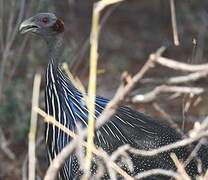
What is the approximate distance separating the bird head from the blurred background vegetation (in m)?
0.80

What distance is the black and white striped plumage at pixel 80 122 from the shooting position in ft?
13.2

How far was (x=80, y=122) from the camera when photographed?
4020 mm

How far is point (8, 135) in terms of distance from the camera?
19.1ft

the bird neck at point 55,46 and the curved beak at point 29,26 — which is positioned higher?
the curved beak at point 29,26

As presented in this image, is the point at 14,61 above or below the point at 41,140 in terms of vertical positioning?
above

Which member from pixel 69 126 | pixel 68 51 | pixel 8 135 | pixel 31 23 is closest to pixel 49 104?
pixel 69 126

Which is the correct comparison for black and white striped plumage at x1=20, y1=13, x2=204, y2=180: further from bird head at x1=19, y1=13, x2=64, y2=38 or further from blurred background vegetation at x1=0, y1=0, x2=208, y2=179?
blurred background vegetation at x1=0, y1=0, x2=208, y2=179

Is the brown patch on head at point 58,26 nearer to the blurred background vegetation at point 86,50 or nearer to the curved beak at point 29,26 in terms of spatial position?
the curved beak at point 29,26

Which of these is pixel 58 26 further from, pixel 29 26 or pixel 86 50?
pixel 86 50

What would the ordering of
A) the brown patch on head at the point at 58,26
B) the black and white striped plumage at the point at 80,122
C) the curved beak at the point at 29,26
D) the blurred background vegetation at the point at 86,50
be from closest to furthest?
the black and white striped plumage at the point at 80,122
the curved beak at the point at 29,26
the brown patch on head at the point at 58,26
the blurred background vegetation at the point at 86,50

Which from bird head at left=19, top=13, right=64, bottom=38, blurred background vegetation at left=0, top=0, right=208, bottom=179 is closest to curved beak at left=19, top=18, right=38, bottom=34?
bird head at left=19, top=13, right=64, bottom=38

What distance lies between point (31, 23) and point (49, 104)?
467 mm

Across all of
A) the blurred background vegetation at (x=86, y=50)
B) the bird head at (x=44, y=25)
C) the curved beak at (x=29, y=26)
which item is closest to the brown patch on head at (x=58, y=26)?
the bird head at (x=44, y=25)

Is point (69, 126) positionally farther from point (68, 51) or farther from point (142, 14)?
point (142, 14)
